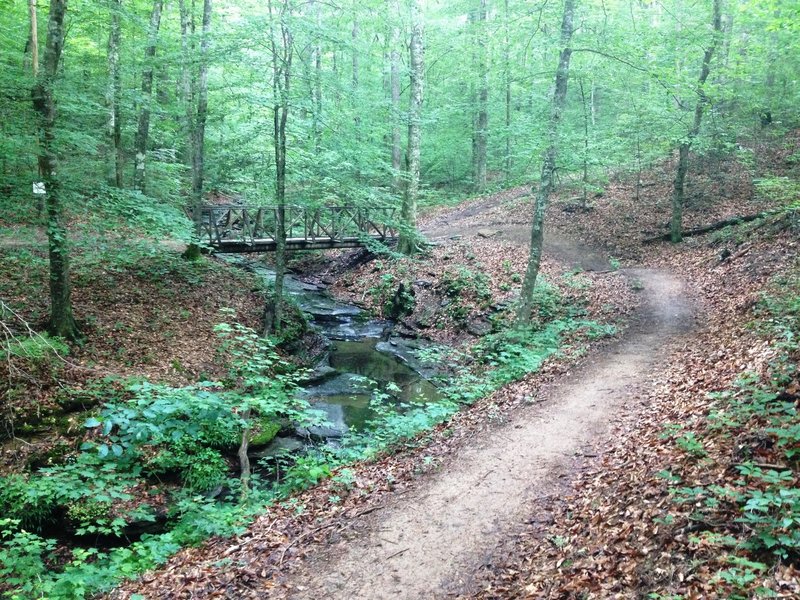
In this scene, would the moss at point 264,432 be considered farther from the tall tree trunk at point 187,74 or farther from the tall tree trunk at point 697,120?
the tall tree trunk at point 697,120

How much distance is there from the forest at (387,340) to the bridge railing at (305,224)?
208 millimetres

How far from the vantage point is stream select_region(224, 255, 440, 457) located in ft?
35.7

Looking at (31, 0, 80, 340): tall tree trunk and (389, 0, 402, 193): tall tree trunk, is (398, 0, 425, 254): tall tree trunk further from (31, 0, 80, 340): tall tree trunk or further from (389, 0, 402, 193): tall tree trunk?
(31, 0, 80, 340): tall tree trunk

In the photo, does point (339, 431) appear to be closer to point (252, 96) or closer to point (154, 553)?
point (154, 553)

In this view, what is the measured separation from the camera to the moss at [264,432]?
31.3 feet

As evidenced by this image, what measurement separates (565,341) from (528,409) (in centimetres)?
378

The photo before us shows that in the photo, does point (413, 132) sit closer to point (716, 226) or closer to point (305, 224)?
point (305, 224)

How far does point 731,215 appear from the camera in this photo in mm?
16750

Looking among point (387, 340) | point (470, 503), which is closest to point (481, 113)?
point (387, 340)

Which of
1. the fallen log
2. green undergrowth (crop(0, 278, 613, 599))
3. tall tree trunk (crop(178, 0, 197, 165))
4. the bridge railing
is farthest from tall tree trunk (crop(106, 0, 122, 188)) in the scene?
the fallen log

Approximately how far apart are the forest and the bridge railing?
0.21 m

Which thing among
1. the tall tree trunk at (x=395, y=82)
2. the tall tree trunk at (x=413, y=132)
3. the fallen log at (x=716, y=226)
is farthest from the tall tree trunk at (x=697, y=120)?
the tall tree trunk at (x=395, y=82)

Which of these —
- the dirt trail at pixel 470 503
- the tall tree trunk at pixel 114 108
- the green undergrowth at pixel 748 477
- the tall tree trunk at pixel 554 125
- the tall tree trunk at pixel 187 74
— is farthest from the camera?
the tall tree trunk at pixel 114 108

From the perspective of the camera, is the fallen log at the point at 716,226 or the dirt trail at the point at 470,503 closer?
the dirt trail at the point at 470,503
